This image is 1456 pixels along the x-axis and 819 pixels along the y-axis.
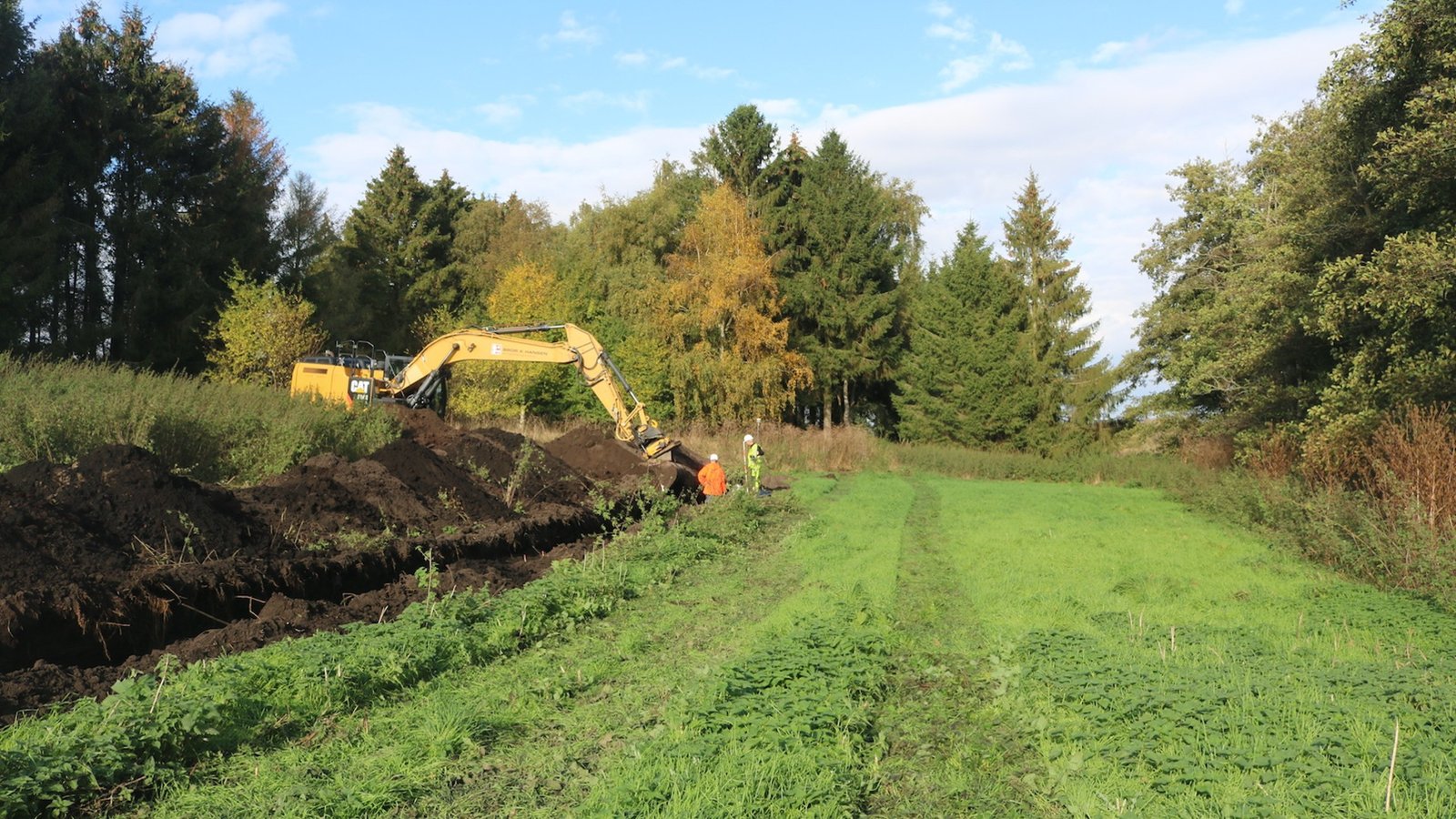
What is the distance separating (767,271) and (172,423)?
31966mm

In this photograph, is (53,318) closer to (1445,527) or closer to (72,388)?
(72,388)

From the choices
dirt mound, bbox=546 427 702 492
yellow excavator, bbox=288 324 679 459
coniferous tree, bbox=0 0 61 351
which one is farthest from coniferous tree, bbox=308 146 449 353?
dirt mound, bbox=546 427 702 492

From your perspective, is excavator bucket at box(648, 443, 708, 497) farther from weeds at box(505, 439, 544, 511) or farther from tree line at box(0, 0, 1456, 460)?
tree line at box(0, 0, 1456, 460)

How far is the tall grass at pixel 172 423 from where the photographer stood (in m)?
14.8

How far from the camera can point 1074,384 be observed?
51875 mm

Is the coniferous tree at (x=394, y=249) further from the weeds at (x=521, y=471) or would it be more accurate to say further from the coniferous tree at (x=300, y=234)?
the weeds at (x=521, y=471)

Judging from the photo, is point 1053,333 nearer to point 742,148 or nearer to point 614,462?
point 742,148

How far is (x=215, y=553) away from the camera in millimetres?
11320

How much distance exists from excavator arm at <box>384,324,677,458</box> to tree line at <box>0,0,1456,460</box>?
3.83 meters

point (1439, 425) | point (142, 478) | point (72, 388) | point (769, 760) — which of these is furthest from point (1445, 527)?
point (72, 388)

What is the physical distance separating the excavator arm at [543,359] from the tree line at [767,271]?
12.6 feet

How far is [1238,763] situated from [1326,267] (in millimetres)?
14277

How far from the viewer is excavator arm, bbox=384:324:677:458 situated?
77.1 feet

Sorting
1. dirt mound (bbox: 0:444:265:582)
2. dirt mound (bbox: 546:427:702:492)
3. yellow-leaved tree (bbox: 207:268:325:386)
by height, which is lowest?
dirt mound (bbox: 546:427:702:492)
